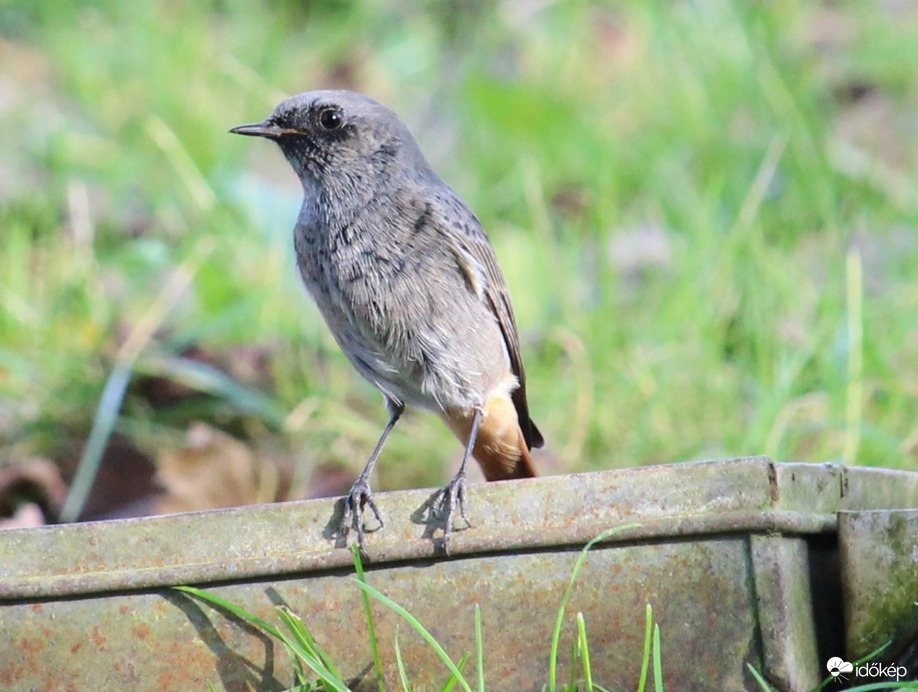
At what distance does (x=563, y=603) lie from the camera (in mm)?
2180

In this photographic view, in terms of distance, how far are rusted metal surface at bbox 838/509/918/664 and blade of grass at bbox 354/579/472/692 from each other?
723mm

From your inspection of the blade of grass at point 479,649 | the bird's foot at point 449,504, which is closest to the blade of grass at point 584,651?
the blade of grass at point 479,649

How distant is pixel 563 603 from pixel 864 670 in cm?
57

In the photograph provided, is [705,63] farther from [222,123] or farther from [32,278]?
[32,278]

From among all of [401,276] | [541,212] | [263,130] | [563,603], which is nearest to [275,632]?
[563,603]

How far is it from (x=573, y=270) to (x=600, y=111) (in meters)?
1.97

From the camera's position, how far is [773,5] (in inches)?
283

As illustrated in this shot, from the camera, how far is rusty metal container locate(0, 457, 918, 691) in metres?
2.21

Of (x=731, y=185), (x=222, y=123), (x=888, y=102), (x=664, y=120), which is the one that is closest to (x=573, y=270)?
(x=731, y=185)

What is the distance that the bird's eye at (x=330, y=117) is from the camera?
354 centimetres

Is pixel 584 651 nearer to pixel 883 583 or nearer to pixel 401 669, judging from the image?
pixel 401 669

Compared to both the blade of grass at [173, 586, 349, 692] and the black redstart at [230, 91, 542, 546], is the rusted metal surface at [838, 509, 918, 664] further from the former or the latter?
the black redstart at [230, 91, 542, 546]

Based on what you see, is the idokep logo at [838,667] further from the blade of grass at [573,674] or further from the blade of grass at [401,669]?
the blade of grass at [401,669]

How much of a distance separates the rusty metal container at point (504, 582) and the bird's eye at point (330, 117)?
4.85ft
